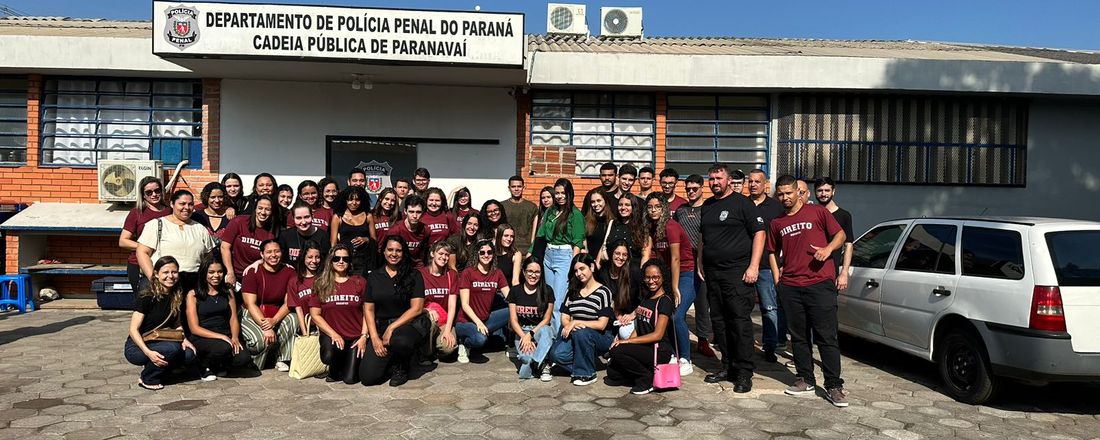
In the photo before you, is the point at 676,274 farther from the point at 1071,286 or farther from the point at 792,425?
the point at 1071,286

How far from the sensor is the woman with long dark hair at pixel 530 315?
6.45 m

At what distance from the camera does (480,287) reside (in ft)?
23.4

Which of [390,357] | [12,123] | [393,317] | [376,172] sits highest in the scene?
[12,123]

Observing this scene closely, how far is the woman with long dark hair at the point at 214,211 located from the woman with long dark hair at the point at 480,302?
7.97ft

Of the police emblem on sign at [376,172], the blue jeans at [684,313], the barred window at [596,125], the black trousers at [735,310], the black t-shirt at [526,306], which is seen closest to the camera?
the black trousers at [735,310]

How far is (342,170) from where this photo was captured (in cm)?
1137

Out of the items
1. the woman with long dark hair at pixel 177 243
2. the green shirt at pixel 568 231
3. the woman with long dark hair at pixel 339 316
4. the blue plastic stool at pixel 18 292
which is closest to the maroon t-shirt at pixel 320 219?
the woman with long dark hair at pixel 177 243

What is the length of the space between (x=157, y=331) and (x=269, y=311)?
36.1 inches

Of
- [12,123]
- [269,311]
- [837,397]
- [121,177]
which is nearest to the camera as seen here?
[837,397]

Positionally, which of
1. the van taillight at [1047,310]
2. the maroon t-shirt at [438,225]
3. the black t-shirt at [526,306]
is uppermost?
the maroon t-shirt at [438,225]

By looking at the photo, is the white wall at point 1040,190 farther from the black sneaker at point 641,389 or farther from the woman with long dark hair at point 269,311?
the woman with long dark hair at point 269,311

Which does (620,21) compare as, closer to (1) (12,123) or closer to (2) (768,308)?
(2) (768,308)

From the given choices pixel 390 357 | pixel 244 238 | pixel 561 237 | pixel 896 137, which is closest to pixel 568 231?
pixel 561 237

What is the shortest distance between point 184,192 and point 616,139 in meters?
6.46
